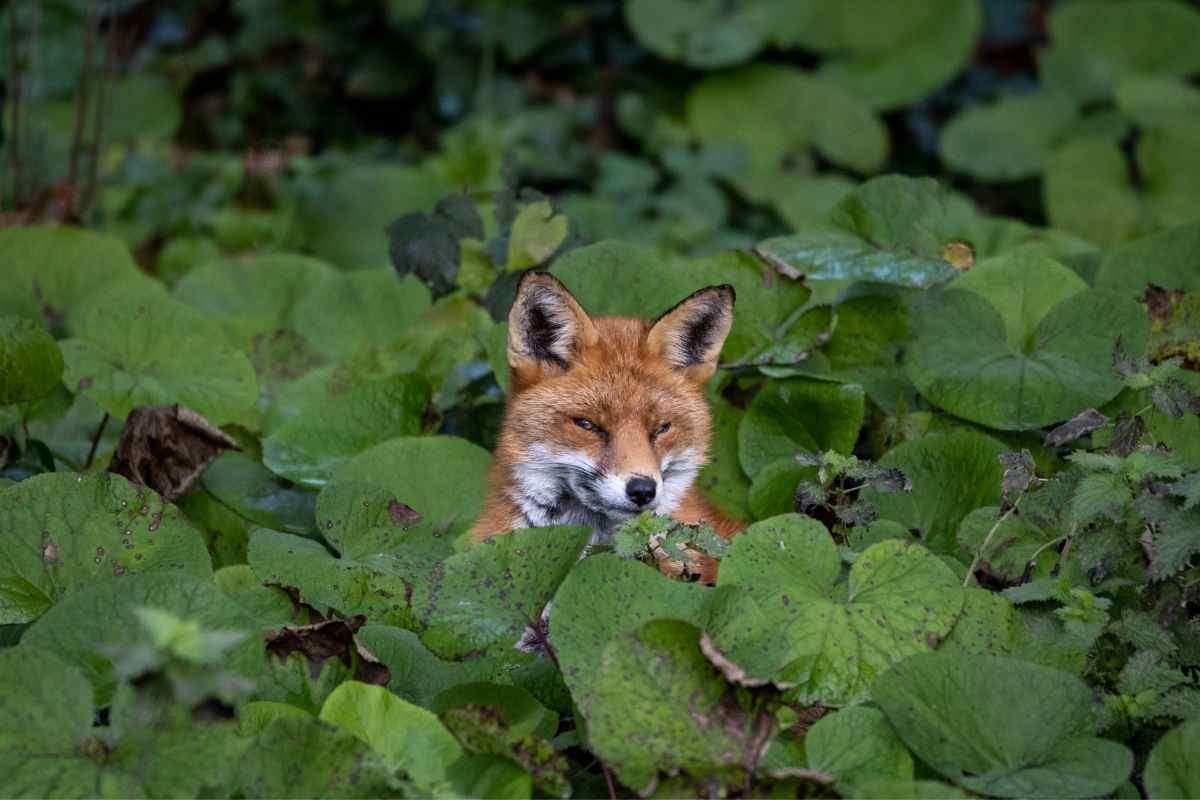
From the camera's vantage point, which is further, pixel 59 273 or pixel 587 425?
pixel 59 273

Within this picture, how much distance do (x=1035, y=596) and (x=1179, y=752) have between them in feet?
2.21

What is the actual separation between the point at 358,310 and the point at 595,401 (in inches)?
86.8

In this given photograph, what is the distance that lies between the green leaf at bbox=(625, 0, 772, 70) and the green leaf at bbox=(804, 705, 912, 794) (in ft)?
23.1

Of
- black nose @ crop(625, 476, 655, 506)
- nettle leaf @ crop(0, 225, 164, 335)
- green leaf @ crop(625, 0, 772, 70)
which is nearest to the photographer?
black nose @ crop(625, 476, 655, 506)

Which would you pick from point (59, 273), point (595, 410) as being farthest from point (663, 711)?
point (59, 273)

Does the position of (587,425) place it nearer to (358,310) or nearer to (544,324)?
(544,324)

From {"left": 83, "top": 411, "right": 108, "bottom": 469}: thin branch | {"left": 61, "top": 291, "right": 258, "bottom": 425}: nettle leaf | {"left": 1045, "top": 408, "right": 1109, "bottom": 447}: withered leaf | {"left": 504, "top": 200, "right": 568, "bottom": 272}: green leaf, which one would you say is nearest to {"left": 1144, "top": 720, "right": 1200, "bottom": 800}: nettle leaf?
{"left": 1045, "top": 408, "right": 1109, "bottom": 447}: withered leaf

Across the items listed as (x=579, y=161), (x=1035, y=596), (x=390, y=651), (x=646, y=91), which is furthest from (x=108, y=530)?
(x=646, y=91)

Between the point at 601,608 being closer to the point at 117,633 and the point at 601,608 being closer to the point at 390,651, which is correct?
the point at 390,651

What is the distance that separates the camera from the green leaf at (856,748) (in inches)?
134

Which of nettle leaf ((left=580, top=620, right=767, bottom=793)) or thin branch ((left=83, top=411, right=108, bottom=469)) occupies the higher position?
nettle leaf ((left=580, top=620, right=767, bottom=793))

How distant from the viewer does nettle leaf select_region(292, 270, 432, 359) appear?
20.9ft

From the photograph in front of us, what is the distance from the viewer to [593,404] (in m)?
4.58

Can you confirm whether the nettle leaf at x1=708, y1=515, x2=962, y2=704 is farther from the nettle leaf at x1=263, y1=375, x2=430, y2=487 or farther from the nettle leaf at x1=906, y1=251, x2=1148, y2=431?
the nettle leaf at x1=263, y1=375, x2=430, y2=487
